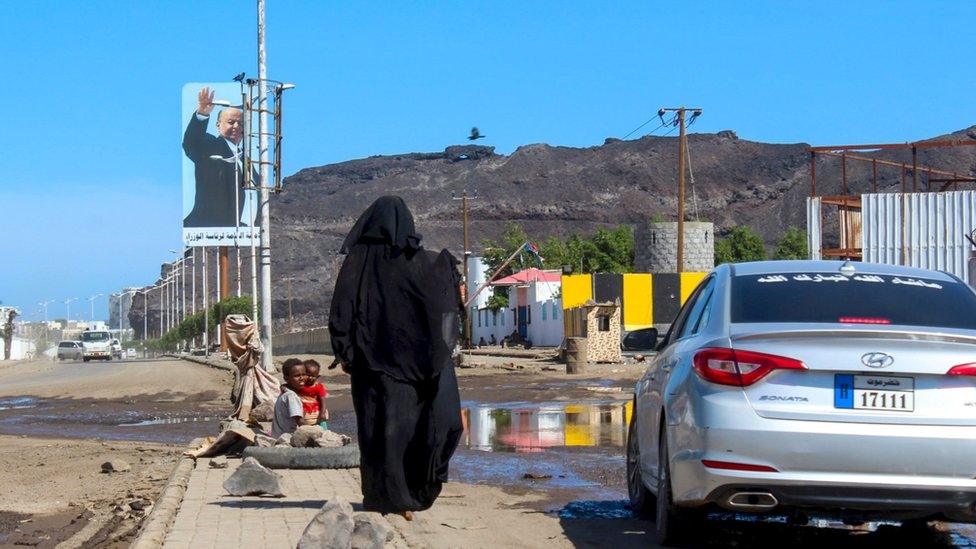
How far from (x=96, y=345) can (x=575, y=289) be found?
3558cm

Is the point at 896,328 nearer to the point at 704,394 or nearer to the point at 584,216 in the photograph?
the point at 704,394

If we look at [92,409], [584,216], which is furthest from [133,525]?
[584,216]

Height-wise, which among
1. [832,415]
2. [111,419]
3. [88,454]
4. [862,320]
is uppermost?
[862,320]

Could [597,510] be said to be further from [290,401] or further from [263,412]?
[263,412]

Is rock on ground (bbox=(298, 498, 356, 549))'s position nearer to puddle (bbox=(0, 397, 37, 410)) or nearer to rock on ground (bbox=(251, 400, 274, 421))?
rock on ground (bbox=(251, 400, 274, 421))

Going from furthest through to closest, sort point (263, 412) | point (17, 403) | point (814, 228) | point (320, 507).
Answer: point (814, 228), point (17, 403), point (263, 412), point (320, 507)

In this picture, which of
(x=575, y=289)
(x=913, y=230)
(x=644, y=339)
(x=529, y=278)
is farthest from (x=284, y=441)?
(x=529, y=278)

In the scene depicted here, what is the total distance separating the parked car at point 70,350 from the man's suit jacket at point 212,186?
1805 cm

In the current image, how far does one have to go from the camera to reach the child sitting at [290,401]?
34.6 ft

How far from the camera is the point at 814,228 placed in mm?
35688

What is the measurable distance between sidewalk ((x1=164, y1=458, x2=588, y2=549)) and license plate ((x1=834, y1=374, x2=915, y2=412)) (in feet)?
6.51

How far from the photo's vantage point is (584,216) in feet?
646

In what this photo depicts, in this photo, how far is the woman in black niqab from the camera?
7.36 m

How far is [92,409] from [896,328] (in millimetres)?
20478
